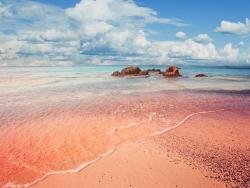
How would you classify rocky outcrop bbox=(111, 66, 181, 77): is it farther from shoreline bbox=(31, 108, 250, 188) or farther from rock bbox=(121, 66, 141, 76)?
shoreline bbox=(31, 108, 250, 188)

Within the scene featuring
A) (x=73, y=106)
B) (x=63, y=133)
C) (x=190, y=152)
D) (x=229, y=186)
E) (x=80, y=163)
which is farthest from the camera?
(x=73, y=106)

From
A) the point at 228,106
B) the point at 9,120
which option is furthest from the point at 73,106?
the point at 228,106

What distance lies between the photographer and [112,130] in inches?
464

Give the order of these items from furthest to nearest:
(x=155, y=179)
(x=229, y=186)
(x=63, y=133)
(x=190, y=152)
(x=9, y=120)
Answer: (x=9, y=120) < (x=63, y=133) < (x=190, y=152) < (x=155, y=179) < (x=229, y=186)

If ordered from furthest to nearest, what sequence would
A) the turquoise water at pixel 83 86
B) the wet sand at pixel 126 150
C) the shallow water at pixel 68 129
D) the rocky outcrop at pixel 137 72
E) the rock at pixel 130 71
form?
the rock at pixel 130 71, the rocky outcrop at pixel 137 72, the turquoise water at pixel 83 86, the shallow water at pixel 68 129, the wet sand at pixel 126 150

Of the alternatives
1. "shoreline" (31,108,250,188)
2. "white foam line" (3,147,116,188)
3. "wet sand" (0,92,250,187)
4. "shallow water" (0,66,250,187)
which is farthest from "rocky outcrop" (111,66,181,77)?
"white foam line" (3,147,116,188)

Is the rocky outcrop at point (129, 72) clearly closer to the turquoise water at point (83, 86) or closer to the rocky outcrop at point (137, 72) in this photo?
the rocky outcrop at point (137, 72)

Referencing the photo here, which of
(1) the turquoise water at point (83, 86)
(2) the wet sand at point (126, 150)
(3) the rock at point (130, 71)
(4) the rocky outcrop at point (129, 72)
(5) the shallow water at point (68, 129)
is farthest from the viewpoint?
(3) the rock at point (130, 71)

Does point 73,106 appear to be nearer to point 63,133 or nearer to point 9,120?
point 9,120

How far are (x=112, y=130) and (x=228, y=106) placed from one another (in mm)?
10146

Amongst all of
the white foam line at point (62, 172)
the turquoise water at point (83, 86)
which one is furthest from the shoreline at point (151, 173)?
the turquoise water at point (83, 86)

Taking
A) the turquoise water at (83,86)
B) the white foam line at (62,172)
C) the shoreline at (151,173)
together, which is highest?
the shoreline at (151,173)

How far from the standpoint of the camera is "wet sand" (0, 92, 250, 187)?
7160 millimetres

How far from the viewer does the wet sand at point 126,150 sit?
7.16 meters
